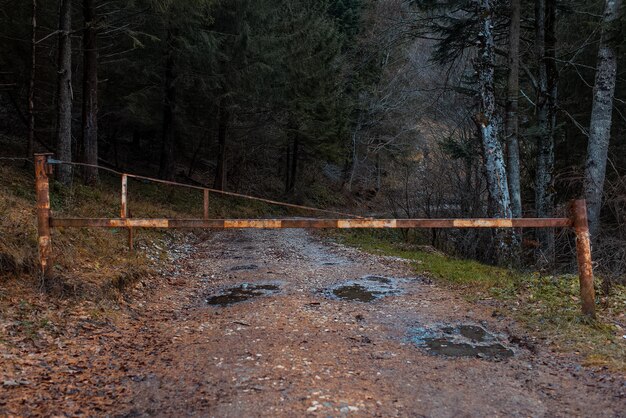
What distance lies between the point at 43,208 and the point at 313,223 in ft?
11.0

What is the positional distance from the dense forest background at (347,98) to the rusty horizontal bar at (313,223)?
15.3ft

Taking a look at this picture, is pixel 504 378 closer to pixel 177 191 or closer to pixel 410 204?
pixel 410 204

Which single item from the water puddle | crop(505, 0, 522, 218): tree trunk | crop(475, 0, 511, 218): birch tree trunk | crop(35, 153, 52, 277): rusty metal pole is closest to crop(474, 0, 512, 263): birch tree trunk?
crop(475, 0, 511, 218): birch tree trunk

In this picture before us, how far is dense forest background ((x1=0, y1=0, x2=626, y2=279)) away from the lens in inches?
483

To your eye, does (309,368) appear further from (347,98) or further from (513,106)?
(347,98)

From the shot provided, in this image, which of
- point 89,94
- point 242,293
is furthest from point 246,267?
point 89,94

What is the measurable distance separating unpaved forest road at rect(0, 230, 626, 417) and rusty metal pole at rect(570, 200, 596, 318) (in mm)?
942

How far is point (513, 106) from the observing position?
12.9m

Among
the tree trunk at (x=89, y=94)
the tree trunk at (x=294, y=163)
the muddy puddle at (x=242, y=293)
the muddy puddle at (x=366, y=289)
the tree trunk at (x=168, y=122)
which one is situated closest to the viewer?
the muddy puddle at (x=242, y=293)

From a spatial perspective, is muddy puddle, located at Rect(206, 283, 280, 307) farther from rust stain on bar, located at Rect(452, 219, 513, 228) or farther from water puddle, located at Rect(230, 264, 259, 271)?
rust stain on bar, located at Rect(452, 219, 513, 228)

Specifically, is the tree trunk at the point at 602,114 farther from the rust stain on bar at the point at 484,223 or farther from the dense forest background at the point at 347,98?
the rust stain on bar at the point at 484,223

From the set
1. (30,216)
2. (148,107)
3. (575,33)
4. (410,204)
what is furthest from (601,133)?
(148,107)

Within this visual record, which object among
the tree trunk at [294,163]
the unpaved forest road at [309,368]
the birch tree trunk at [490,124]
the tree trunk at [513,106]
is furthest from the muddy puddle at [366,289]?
the tree trunk at [294,163]

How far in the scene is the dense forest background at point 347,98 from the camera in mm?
12258
